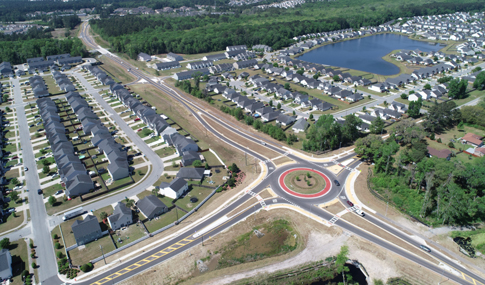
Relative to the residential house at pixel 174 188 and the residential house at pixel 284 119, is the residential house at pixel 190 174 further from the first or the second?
the residential house at pixel 284 119

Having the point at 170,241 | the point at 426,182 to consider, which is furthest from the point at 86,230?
the point at 426,182

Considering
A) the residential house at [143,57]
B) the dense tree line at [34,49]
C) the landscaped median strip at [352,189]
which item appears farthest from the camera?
the residential house at [143,57]

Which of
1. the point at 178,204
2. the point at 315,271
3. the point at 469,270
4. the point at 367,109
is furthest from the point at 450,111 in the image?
the point at 178,204

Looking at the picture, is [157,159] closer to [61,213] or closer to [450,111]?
[61,213]

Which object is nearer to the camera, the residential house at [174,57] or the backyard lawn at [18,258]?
the backyard lawn at [18,258]

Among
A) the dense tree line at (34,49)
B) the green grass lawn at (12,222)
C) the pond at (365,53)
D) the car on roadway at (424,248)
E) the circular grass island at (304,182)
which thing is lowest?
the car on roadway at (424,248)

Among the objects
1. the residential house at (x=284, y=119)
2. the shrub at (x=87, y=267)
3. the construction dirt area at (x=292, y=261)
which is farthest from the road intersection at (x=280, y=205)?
the residential house at (x=284, y=119)

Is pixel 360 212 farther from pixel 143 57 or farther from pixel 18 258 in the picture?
pixel 143 57

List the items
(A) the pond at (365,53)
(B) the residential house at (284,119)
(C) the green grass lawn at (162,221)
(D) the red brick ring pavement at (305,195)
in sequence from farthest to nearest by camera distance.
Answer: (A) the pond at (365,53) → (B) the residential house at (284,119) → (D) the red brick ring pavement at (305,195) → (C) the green grass lawn at (162,221)

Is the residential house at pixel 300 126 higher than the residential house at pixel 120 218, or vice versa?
the residential house at pixel 300 126
